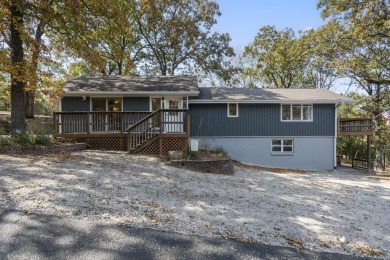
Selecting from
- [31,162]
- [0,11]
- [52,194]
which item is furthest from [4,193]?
[0,11]

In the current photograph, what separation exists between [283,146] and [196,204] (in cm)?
1178

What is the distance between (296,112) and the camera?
623 inches

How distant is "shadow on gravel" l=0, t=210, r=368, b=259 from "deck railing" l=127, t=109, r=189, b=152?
24.5 ft

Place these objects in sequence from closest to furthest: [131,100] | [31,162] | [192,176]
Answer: [31,162] < [192,176] < [131,100]

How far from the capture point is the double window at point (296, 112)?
621 inches

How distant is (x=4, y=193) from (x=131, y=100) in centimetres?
1019

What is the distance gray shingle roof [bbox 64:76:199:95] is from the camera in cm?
1407

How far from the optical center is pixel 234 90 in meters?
17.8

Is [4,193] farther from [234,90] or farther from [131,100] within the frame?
[234,90]

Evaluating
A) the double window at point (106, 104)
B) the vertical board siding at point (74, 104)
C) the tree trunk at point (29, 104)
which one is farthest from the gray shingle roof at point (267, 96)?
the tree trunk at point (29, 104)

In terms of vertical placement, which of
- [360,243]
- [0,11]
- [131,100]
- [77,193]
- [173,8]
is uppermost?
[173,8]

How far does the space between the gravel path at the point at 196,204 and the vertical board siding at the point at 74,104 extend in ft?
22.1

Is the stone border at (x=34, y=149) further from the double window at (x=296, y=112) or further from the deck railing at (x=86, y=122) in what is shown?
the double window at (x=296, y=112)

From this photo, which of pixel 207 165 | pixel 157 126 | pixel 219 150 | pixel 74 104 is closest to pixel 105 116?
pixel 74 104
